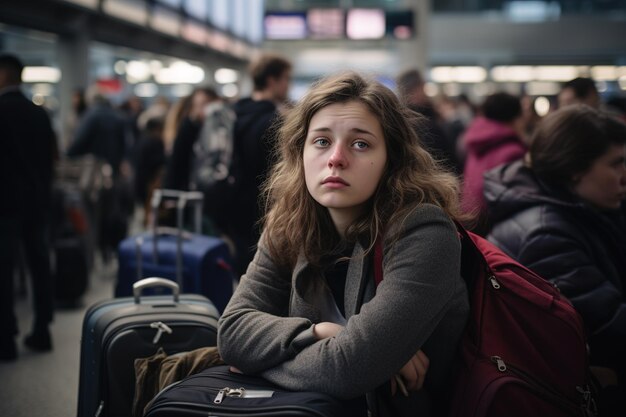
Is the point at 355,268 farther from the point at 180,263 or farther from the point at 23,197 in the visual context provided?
the point at 23,197

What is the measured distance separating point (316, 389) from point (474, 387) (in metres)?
0.39

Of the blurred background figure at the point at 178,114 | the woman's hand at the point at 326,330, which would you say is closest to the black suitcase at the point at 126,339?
the woman's hand at the point at 326,330

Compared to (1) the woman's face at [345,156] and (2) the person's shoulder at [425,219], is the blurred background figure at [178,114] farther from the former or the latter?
(2) the person's shoulder at [425,219]

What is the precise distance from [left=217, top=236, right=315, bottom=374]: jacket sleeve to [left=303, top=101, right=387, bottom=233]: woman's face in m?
0.28

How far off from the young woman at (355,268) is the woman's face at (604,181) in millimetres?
856

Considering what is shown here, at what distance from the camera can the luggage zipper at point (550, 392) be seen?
166 centimetres

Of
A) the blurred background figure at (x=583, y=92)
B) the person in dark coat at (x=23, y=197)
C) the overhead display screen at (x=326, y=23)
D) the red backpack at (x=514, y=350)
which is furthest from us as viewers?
the overhead display screen at (x=326, y=23)

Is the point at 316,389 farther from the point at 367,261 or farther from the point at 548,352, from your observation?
the point at 548,352

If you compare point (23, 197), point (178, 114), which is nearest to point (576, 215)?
point (23, 197)

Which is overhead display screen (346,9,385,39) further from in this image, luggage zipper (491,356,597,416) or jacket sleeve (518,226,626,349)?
luggage zipper (491,356,597,416)

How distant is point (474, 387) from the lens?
64.7 inches

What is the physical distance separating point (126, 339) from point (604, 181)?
1788 mm

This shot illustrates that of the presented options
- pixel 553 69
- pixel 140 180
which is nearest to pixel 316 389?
pixel 140 180

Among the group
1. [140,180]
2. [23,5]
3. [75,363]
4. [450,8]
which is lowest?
[75,363]
